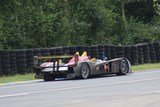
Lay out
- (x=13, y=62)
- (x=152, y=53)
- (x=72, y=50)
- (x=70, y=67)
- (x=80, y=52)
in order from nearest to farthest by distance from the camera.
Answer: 1. (x=70, y=67)
2. (x=13, y=62)
3. (x=72, y=50)
4. (x=80, y=52)
5. (x=152, y=53)

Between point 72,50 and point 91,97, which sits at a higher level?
point 72,50

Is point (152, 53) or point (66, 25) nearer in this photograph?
point (152, 53)

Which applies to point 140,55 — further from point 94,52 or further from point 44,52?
point 44,52

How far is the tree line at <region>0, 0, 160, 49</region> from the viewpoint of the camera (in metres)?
38.2

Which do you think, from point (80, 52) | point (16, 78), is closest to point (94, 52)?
point (80, 52)

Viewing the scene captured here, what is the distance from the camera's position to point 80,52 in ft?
105

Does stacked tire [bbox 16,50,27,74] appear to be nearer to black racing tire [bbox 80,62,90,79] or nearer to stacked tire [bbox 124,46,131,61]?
black racing tire [bbox 80,62,90,79]

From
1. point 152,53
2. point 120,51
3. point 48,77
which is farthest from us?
point 152,53

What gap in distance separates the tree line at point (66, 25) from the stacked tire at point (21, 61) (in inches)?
312

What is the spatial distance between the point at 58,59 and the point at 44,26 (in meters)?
15.1

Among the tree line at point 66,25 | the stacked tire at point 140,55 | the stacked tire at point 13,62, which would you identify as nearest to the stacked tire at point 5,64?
the stacked tire at point 13,62

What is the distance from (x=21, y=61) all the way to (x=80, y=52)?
4660 mm

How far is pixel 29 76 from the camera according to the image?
89.5 feet

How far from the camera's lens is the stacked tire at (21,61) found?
28.5m
